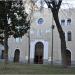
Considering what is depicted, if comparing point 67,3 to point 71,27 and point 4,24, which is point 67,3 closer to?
point 4,24

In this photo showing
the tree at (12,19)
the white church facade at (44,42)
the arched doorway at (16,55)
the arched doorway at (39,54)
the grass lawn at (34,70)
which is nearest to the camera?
the grass lawn at (34,70)

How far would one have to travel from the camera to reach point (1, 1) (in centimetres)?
3388

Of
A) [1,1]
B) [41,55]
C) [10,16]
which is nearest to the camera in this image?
[1,1]

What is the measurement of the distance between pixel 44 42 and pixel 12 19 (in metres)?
34.4

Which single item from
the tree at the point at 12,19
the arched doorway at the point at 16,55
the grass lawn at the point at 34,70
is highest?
the tree at the point at 12,19

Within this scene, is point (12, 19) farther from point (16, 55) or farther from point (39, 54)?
point (16, 55)

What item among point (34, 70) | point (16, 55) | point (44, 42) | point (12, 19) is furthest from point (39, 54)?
point (34, 70)

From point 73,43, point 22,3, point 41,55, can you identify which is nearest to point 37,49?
point 41,55

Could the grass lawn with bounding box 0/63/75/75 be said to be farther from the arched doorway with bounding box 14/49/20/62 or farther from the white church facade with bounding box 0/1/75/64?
the arched doorway with bounding box 14/49/20/62

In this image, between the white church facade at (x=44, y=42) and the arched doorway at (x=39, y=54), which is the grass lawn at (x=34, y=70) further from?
the arched doorway at (x=39, y=54)

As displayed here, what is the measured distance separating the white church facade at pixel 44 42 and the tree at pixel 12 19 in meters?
28.0

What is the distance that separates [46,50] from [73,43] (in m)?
6.67

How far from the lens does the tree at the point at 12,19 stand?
35.1 m

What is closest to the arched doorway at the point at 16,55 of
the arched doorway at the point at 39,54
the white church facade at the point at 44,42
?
the white church facade at the point at 44,42
